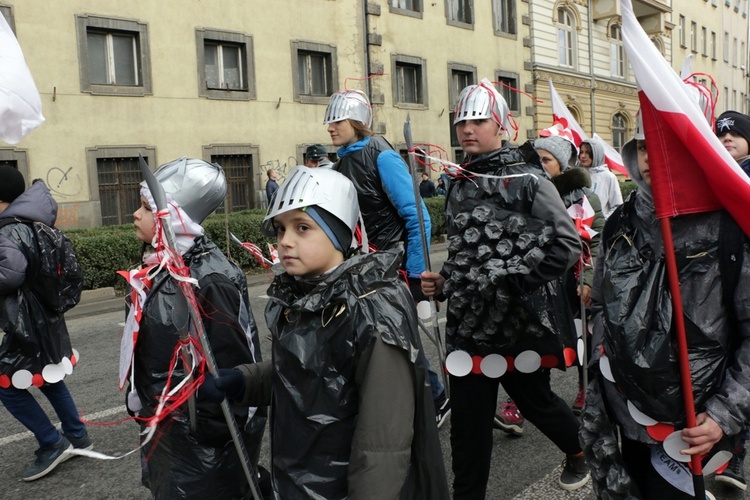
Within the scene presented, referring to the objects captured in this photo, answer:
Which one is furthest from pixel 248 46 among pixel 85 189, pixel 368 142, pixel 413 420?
pixel 413 420

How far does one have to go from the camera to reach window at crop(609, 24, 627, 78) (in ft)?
97.1

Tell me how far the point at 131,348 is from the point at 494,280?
1.44 metres

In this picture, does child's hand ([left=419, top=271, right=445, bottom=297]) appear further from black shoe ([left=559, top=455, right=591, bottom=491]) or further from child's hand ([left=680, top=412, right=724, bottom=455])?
child's hand ([left=680, top=412, right=724, bottom=455])

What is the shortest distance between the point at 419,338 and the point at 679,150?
96 cm

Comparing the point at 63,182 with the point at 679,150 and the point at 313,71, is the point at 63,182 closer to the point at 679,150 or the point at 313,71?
the point at 313,71

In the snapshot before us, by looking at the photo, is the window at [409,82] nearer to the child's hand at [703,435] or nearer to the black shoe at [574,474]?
the black shoe at [574,474]

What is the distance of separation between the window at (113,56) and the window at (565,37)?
16968mm

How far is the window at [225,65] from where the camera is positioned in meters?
16.2

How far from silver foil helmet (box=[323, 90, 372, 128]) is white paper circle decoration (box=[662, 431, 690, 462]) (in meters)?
2.79

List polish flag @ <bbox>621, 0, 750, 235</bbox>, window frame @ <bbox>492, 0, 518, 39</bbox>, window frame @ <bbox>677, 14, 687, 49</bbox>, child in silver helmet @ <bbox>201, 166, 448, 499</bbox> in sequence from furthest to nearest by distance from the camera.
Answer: window frame @ <bbox>677, 14, 687, 49</bbox>, window frame @ <bbox>492, 0, 518, 39</bbox>, polish flag @ <bbox>621, 0, 750, 235</bbox>, child in silver helmet @ <bbox>201, 166, 448, 499</bbox>

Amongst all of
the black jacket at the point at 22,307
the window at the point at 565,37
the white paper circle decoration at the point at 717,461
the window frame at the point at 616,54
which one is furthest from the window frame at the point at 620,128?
the white paper circle decoration at the point at 717,461

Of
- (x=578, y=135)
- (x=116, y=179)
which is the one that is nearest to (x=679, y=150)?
(x=578, y=135)

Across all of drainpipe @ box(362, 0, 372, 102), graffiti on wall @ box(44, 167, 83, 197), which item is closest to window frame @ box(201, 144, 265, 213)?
graffiti on wall @ box(44, 167, 83, 197)

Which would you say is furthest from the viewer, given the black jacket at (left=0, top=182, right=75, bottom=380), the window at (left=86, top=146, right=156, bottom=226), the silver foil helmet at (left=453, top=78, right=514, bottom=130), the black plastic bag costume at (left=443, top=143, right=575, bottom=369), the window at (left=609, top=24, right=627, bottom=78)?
the window at (left=609, top=24, right=627, bottom=78)
